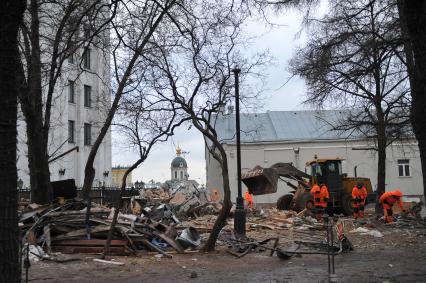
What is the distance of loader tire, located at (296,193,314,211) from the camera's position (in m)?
26.3

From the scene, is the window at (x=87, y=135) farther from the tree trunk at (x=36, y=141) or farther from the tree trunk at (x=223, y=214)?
the tree trunk at (x=223, y=214)

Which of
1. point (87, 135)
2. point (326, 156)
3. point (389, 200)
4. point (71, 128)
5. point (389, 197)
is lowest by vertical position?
point (389, 200)

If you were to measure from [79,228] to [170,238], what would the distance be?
2520 mm

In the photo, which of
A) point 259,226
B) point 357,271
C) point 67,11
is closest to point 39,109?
point 67,11

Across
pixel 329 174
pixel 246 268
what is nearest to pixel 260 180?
pixel 329 174

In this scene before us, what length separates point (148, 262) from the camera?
12.4 m

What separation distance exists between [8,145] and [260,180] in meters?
19.9

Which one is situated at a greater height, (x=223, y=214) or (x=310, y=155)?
(x=310, y=155)

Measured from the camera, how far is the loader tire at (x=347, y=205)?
27.0 m

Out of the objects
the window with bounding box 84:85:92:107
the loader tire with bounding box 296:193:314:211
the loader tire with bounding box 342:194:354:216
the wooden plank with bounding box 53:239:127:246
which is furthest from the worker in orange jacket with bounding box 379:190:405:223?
the window with bounding box 84:85:92:107

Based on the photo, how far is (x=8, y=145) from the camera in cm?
397

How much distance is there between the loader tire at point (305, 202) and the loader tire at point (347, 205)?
2.04 metres

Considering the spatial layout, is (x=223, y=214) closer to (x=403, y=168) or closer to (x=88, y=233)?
(x=88, y=233)

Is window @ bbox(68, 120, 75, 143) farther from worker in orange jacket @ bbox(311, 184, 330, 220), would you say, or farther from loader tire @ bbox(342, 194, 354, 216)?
worker in orange jacket @ bbox(311, 184, 330, 220)
